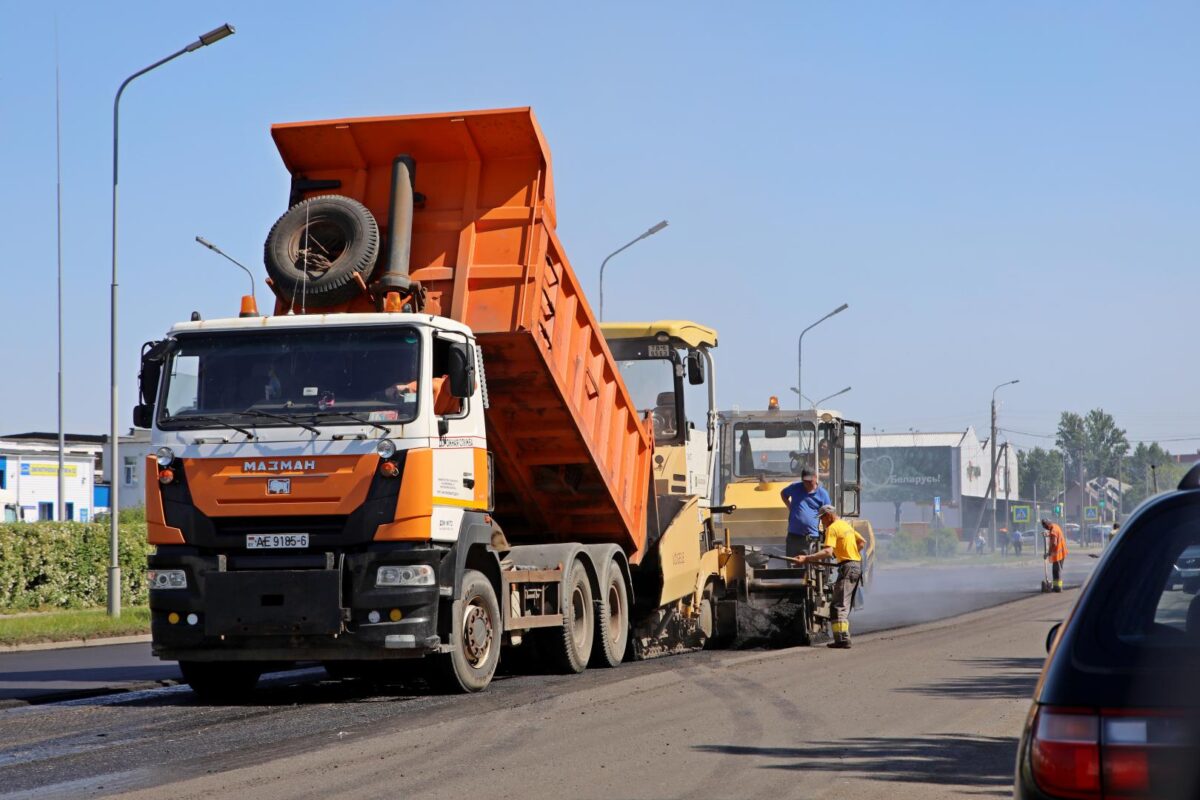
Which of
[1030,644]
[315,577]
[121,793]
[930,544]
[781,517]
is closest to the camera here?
[121,793]

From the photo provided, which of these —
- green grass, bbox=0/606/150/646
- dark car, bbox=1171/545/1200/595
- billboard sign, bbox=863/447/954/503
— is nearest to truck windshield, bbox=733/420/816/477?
green grass, bbox=0/606/150/646

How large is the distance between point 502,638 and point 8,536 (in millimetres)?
17137

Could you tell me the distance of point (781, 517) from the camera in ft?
72.1

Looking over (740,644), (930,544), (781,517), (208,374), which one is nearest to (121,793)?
(208,374)

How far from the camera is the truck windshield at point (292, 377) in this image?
11.5 meters

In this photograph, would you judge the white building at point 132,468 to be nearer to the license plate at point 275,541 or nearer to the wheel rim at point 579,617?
the wheel rim at point 579,617

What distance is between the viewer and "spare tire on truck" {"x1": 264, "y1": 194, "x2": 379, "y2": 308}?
1239 centimetres

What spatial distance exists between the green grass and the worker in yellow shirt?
10.4 metres

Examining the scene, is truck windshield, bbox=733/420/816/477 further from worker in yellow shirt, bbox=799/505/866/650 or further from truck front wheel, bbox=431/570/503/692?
truck front wheel, bbox=431/570/503/692

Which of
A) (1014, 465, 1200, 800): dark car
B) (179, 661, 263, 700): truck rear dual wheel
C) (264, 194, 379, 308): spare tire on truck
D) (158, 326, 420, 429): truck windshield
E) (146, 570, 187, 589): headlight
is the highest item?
(264, 194, 379, 308): spare tire on truck

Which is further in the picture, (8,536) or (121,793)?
(8,536)

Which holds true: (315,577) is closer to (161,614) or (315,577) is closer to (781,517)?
(161,614)

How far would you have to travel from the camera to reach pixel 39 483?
62.5 m

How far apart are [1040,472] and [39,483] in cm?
11675
